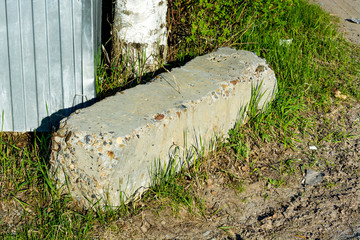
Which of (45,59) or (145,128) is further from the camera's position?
(45,59)

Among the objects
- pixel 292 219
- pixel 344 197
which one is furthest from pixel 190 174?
pixel 344 197

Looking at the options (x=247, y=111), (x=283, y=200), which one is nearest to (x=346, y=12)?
(x=247, y=111)

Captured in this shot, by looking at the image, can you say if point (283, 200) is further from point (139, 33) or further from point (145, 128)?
point (139, 33)

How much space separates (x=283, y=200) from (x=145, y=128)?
3.59ft

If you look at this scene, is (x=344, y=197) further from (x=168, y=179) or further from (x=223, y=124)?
(x=168, y=179)

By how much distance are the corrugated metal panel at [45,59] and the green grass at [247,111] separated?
0.17 meters

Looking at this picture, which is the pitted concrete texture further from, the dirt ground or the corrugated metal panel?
the corrugated metal panel

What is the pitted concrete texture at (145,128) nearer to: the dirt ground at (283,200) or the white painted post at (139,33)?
the dirt ground at (283,200)

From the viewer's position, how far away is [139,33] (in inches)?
142

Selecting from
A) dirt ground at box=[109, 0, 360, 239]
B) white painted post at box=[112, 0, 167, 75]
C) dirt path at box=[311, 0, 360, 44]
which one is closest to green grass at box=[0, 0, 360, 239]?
dirt ground at box=[109, 0, 360, 239]

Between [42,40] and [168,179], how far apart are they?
133 centimetres

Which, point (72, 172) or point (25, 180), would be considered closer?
point (72, 172)

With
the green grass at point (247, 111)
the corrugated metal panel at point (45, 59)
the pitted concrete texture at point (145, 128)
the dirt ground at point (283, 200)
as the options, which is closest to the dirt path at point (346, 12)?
the green grass at point (247, 111)

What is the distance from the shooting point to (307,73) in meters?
4.20
